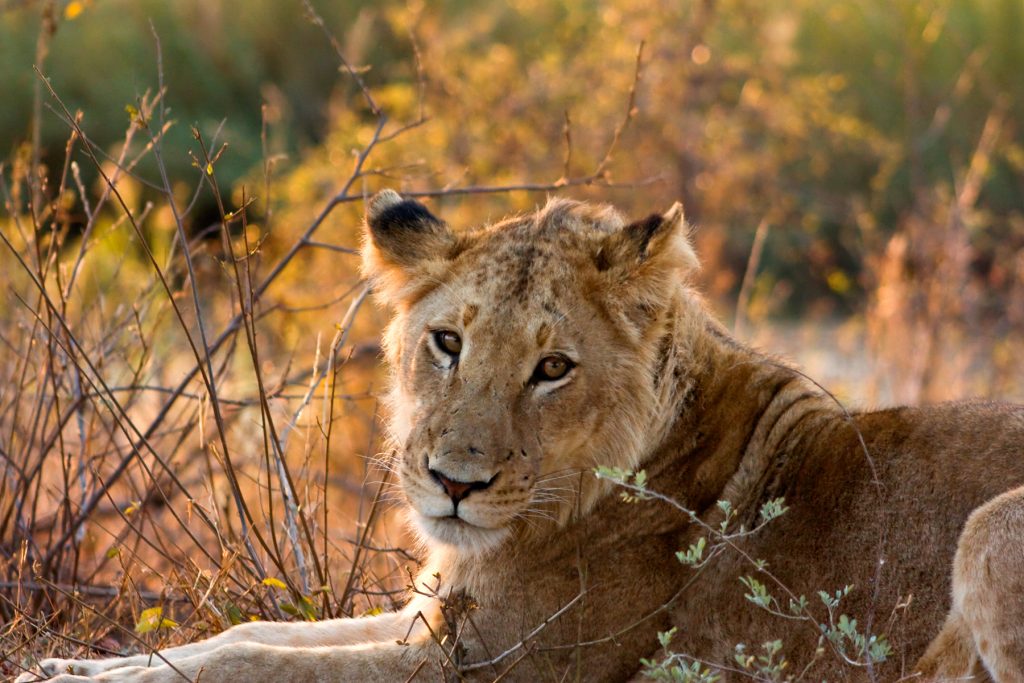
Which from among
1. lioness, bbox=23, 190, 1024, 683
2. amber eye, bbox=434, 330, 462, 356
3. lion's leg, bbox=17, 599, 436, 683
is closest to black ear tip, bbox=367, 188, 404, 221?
lioness, bbox=23, 190, 1024, 683

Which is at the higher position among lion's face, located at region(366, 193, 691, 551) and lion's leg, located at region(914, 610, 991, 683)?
lion's face, located at region(366, 193, 691, 551)

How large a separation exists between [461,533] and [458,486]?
0.55ft

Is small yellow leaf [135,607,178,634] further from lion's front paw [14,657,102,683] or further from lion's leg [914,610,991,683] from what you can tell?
lion's leg [914,610,991,683]

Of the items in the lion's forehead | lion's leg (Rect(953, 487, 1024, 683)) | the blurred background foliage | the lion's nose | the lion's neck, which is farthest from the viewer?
the blurred background foliage

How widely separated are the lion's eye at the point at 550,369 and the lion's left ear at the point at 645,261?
0.28 metres

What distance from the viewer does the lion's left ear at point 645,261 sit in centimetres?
420

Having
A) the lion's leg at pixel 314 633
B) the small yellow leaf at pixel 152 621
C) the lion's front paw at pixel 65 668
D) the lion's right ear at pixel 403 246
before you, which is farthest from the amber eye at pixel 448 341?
the lion's front paw at pixel 65 668

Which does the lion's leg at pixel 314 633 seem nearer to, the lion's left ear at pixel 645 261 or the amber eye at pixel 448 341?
the amber eye at pixel 448 341

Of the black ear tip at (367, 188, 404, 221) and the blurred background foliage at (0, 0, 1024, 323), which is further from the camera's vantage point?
the blurred background foliage at (0, 0, 1024, 323)

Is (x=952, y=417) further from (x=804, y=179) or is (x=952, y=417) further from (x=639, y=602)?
(x=804, y=179)

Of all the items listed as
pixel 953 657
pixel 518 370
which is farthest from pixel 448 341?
pixel 953 657

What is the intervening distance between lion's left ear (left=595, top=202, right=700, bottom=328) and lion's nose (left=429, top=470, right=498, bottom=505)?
0.79 m

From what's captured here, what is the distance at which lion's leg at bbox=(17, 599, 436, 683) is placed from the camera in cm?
415

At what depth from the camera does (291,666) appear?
388 centimetres
